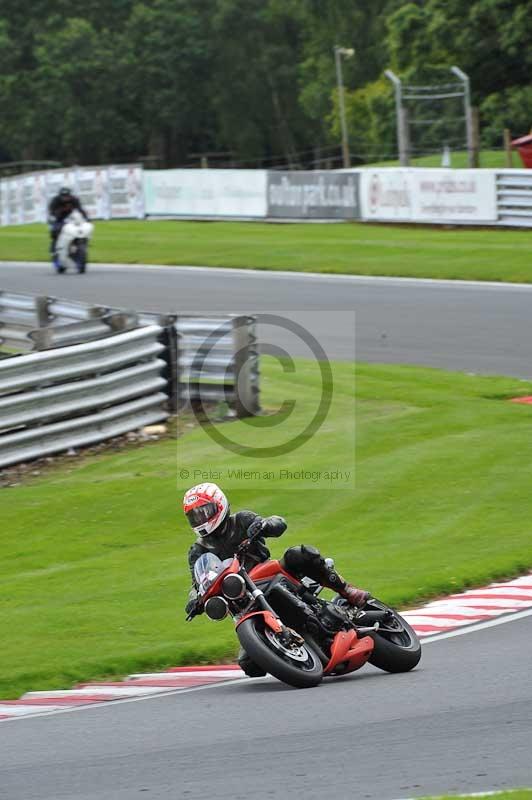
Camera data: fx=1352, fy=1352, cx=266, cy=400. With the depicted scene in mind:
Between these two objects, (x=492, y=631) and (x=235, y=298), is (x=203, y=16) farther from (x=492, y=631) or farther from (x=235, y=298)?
(x=492, y=631)

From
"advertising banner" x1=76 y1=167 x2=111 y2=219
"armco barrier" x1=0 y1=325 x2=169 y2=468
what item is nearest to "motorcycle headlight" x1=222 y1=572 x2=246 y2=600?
"armco barrier" x1=0 y1=325 x2=169 y2=468

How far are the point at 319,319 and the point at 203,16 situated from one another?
65.8 m

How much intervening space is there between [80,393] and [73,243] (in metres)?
14.4

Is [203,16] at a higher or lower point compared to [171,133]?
higher

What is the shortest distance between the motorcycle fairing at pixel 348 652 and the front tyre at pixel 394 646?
11 cm

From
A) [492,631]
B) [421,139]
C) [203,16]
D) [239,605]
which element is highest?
[203,16]

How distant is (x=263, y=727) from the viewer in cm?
667

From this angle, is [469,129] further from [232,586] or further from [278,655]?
[278,655]

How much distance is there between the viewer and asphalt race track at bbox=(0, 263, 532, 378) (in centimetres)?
1842

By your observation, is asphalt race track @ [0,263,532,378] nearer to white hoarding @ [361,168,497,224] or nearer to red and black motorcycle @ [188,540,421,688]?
white hoarding @ [361,168,497,224]

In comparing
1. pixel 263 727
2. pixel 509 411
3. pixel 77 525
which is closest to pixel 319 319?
pixel 509 411

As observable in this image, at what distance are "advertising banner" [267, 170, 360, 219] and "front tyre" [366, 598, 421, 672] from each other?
2537cm

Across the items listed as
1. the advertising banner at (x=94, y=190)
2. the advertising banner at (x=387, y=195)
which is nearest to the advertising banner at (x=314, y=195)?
the advertising banner at (x=387, y=195)

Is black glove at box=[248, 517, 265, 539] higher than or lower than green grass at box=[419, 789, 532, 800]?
higher
